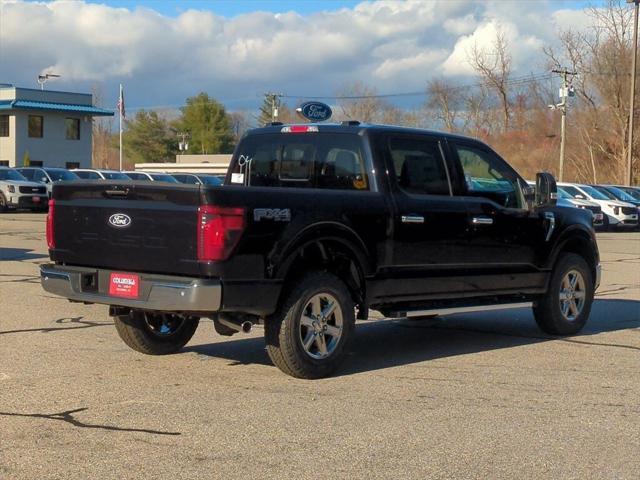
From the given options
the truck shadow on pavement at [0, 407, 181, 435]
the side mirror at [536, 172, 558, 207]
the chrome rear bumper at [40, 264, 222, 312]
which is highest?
the side mirror at [536, 172, 558, 207]

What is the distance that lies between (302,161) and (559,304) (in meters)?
3.25

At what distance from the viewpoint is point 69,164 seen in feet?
203

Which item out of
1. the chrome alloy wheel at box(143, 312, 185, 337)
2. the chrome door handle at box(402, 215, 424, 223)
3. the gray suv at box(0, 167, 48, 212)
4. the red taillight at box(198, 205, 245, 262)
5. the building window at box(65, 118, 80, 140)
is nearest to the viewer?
the red taillight at box(198, 205, 245, 262)

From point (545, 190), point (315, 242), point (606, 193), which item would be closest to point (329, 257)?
point (315, 242)

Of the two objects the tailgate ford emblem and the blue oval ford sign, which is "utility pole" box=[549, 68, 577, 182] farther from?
the tailgate ford emblem

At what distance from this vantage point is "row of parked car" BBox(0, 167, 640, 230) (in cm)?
3394

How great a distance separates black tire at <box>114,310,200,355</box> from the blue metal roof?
2081 inches

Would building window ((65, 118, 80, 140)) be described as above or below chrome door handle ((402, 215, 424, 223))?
above

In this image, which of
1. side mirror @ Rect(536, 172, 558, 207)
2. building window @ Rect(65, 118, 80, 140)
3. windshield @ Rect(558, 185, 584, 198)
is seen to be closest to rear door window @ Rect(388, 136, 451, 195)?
side mirror @ Rect(536, 172, 558, 207)

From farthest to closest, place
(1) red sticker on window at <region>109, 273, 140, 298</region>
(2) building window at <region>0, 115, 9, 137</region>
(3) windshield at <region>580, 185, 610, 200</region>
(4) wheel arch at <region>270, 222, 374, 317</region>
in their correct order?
(2) building window at <region>0, 115, 9, 137</region> < (3) windshield at <region>580, 185, 610, 200</region> < (4) wheel arch at <region>270, 222, 374, 317</region> < (1) red sticker on window at <region>109, 273, 140, 298</region>

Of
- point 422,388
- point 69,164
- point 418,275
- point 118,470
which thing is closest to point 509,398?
point 422,388

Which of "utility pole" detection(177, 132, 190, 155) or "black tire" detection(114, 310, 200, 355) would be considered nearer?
"black tire" detection(114, 310, 200, 355)

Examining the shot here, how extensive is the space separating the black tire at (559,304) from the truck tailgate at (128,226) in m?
4.43

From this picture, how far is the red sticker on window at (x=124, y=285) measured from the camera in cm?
727
